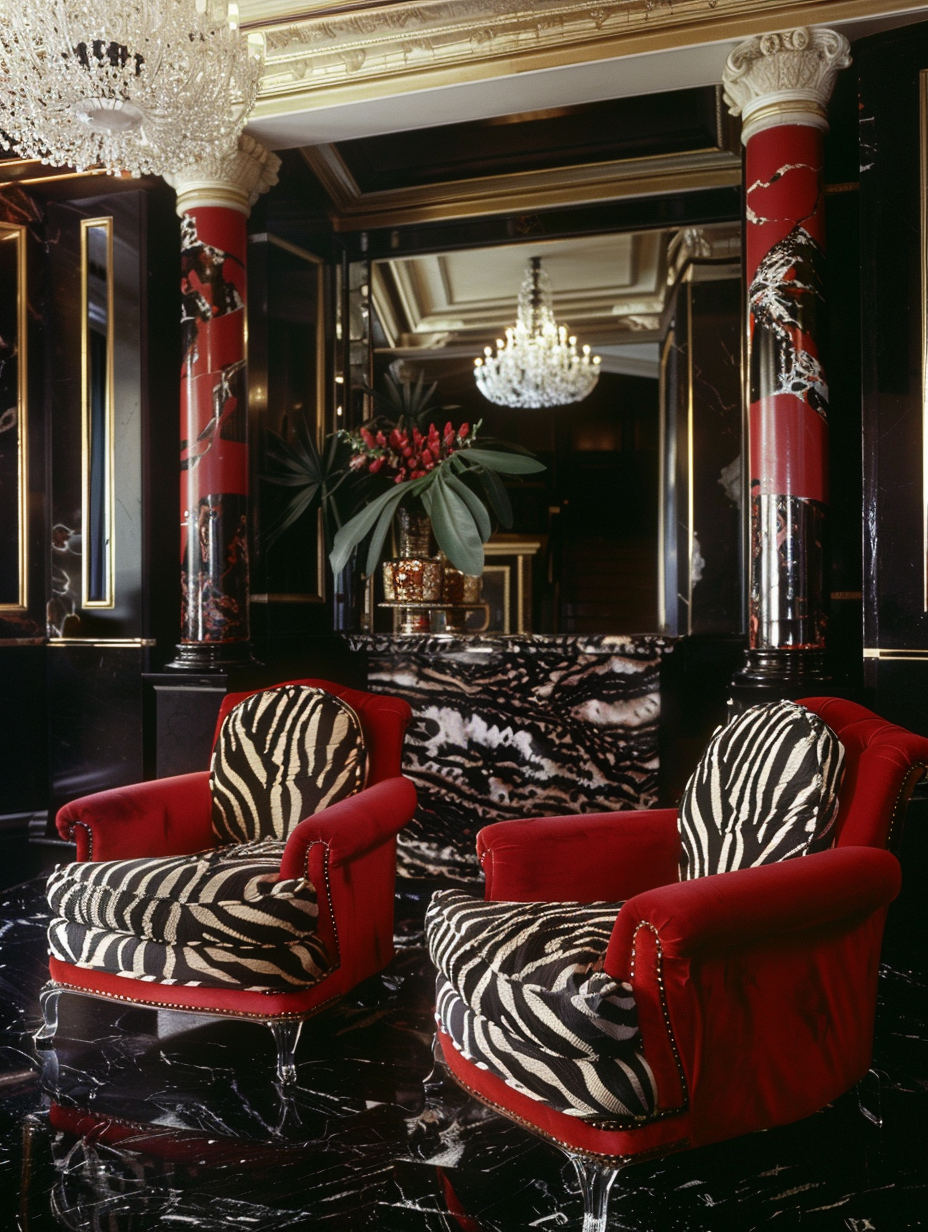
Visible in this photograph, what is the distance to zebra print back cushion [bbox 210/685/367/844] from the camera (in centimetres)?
261

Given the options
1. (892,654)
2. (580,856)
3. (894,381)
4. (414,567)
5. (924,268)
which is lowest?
(580,856)

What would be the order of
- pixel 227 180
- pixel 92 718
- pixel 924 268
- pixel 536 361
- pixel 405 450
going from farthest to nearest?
pixel 536 361 < pixel 92 718 < pixel 227 180 < pixel 405 450 < pixel 924 268

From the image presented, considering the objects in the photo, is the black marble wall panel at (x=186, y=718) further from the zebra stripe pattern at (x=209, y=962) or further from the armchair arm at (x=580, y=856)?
the armchair arm at (x=580, y=856)

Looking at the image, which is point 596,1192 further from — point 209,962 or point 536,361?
point 536,361

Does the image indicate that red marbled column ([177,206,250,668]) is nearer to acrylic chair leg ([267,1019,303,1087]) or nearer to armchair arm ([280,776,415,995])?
armchair arm ([280,776,415,995])

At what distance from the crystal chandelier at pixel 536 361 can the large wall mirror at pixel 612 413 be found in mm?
198

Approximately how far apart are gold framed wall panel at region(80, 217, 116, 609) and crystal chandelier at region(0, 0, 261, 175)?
5.43ft

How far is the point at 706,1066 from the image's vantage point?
1.53 m

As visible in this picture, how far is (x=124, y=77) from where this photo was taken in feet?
7.57

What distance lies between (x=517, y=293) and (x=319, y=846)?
5305 mm

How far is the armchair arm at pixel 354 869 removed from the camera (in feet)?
7.02

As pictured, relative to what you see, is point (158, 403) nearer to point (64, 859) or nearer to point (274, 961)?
point (64, 859)

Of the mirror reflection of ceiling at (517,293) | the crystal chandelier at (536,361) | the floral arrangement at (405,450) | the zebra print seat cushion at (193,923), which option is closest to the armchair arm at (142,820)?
the zebra print seat cushion at (193,923)

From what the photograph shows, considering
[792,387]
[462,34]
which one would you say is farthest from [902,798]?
[462,34]
